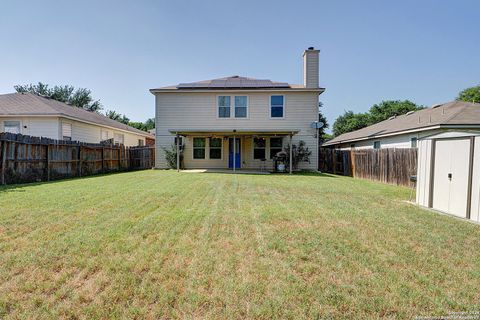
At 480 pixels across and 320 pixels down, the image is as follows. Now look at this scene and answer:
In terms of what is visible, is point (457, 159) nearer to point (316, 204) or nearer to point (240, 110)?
point (316, 204)

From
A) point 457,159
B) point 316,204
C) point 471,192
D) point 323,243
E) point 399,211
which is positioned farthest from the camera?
point 316,204

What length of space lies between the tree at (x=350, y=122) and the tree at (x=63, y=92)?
149 feet

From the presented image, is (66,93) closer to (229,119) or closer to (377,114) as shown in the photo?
(229,119)

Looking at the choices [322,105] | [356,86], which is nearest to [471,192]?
[356,86]

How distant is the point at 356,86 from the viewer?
23.6m

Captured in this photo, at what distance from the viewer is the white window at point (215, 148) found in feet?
55.4

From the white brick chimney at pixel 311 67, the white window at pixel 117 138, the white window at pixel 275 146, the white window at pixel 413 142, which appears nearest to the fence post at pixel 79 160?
the white window at pixel 117 138

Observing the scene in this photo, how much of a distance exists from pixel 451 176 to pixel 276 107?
11.8 meters

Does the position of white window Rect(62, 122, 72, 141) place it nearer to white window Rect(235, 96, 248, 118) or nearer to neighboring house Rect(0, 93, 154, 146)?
neighboring house Rect(0, 93, 154, 146)

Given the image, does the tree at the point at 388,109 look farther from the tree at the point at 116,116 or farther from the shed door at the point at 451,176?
the tree at the point at 116,116

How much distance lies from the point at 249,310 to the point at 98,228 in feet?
9.88

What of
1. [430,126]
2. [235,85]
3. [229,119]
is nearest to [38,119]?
[229,119]

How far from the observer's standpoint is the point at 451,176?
209 inches

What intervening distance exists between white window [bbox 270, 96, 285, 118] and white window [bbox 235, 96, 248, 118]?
1.75 m
